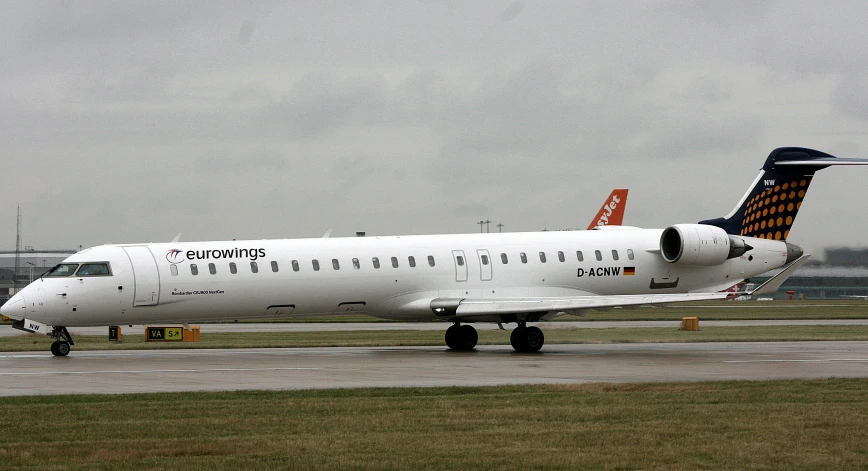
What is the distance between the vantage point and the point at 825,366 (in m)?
23.9

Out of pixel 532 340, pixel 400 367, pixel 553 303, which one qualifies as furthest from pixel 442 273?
pixel 400 367

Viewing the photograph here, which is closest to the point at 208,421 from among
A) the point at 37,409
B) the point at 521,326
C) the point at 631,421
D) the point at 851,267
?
the point at 37,409

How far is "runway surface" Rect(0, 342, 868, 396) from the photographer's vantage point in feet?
66.4

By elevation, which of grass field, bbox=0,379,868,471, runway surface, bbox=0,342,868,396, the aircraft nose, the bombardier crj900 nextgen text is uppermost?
the bombardier crj900 nextgen text

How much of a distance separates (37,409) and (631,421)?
8.26 meters

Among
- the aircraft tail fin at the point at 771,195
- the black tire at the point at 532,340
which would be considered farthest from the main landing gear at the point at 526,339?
the aircraft tail fin at the point at 771,195

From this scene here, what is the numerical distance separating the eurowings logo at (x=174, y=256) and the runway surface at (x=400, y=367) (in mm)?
2433

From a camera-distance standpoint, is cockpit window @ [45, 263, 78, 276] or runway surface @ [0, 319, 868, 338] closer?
cockpit window @ [45, 263, 78, 276]

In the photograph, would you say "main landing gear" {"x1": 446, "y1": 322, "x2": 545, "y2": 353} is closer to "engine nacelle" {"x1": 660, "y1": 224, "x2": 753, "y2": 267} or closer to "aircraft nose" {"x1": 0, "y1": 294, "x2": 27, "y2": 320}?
"engine nacelle" {"x1": 660, "y1": 224, "x2": 753, "y2": 267}

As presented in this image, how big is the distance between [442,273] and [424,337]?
27.5 ft

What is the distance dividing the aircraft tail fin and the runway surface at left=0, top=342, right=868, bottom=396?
12.4ft

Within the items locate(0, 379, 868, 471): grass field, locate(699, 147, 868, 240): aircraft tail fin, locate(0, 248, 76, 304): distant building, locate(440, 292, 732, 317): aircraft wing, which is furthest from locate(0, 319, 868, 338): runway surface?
locate(0, 248, 76, 304): distant building

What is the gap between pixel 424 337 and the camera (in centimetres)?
3822

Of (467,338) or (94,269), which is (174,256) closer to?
(94,269)
